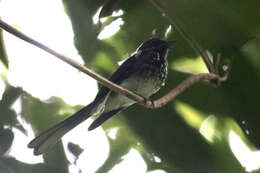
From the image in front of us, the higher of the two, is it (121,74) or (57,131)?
(57,131)

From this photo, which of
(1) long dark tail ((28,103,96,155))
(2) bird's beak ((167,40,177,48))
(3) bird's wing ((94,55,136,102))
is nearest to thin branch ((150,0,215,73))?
(2) bird's beak ((167,40,177,48))

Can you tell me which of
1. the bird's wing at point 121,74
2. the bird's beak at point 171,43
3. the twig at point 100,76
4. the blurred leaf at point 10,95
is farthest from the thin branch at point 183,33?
the blurred leaf at point 10,95

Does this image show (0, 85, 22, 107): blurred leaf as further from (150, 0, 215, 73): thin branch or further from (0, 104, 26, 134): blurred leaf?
(150, 0, 215, 73): thin branch

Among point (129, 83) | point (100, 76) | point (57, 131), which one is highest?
point (100, 76)

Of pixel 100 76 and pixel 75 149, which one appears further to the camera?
pixel 75 149

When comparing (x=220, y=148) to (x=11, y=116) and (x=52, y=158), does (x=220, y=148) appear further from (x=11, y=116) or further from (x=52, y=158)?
(x=11, y=116)

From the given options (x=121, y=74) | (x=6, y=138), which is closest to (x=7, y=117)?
(x=6, y=138)

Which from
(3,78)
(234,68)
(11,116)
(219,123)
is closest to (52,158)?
(11,116)

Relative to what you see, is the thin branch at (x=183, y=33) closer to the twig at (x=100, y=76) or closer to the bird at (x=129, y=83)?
the twig at (x=100, y=76)

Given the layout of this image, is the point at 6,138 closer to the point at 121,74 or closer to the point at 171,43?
the point at 121,74
